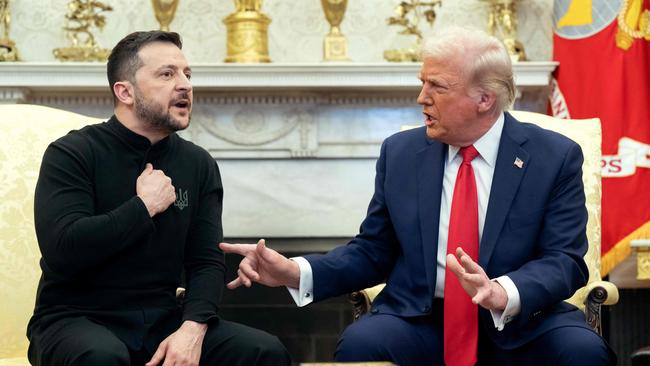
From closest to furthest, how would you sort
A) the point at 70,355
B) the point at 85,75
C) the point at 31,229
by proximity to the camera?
1. the point at 70,355
2. the point at 31,229
3. the point at 85,75

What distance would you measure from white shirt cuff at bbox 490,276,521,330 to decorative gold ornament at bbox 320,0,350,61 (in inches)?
92.9

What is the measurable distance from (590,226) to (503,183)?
0.69 meters

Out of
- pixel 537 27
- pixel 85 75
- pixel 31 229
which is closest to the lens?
pixel 31 229

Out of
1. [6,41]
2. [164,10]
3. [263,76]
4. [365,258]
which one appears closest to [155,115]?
[365,258]

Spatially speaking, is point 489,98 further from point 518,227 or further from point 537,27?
point 537,27

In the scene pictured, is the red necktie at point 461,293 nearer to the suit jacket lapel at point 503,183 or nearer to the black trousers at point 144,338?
the suit jacket lapel at point 503,183

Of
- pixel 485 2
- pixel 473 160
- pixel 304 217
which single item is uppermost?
pixel 485 2

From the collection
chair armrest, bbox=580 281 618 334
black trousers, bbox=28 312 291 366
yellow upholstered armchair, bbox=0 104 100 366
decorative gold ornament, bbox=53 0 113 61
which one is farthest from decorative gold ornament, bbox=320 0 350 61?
black trousers, bbox=28 312 291 366

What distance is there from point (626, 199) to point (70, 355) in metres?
2.66

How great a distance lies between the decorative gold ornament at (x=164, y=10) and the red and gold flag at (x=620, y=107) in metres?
1.83

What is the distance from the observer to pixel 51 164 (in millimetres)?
2971

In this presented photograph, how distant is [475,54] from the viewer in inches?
121

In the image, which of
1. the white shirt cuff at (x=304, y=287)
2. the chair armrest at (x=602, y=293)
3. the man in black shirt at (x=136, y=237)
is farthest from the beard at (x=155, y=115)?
the chair armrest at (x=602, y=293)

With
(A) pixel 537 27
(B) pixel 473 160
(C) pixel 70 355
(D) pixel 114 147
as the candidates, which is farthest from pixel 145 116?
(A) pixel 537 27
